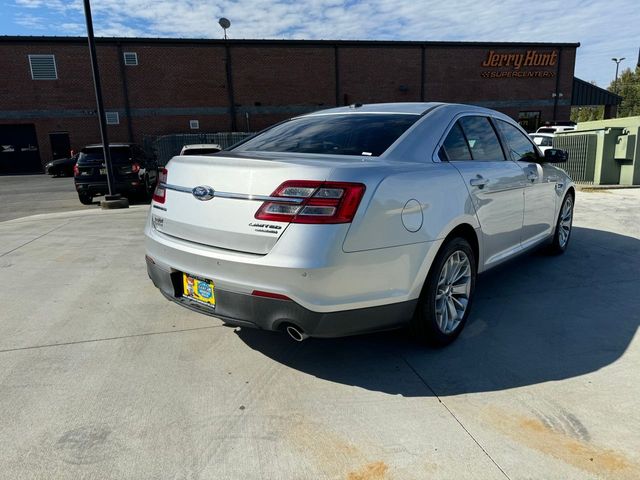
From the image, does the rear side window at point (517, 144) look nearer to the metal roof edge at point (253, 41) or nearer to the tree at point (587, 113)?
the metal roof edge at point (253, 41)

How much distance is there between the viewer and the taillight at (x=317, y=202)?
2393 mm

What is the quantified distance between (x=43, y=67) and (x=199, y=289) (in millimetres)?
29823

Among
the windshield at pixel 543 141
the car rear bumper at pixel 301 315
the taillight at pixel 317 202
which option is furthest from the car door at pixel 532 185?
the windshield at pixel 543 141

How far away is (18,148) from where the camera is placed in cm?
2720

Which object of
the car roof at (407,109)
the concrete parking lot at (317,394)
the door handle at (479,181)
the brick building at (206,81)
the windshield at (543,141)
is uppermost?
the brick building at (206,81)

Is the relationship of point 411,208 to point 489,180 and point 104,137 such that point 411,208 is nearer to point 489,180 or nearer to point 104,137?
point 489,180

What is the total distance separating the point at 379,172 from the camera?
2.59 metres

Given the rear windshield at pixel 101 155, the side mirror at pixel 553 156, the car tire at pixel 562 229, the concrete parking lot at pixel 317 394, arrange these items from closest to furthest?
the concrete parking lot at pixel 317 394 → the side mirror at pixel 553 156 → the car tire at pixel 562 229 → the rear windshield at pixel 101 155

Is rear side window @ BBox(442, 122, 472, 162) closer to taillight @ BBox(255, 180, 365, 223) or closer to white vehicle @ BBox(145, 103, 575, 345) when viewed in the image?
white vehicle @ BBox(145, 103, 575, 345)

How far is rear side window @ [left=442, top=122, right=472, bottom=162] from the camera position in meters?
3.26

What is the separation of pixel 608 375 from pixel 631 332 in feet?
2.54

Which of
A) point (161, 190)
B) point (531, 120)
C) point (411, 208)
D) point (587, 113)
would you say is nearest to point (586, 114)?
point (587, 113)

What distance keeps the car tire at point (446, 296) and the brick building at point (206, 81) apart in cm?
2739

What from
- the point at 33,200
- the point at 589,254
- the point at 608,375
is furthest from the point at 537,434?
the point at 33,200
